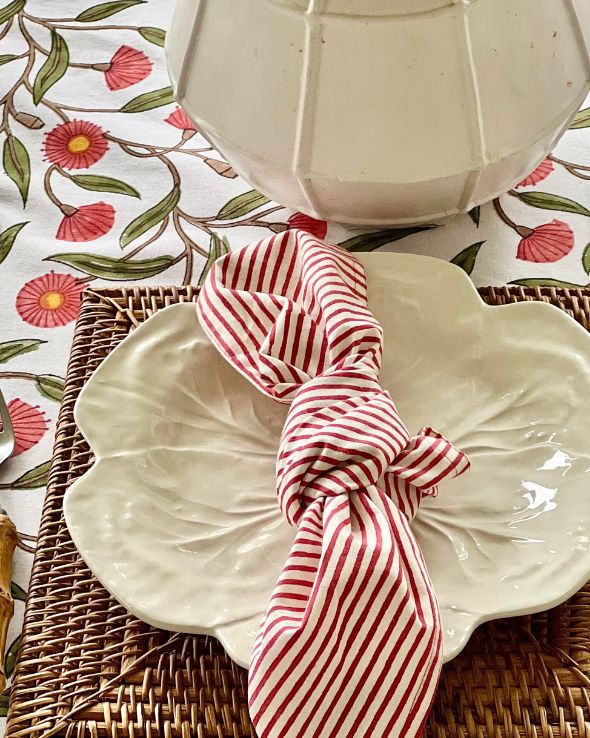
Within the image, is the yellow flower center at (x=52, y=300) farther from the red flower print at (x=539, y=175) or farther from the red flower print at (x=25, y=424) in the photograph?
the red flower print at (x=539, y=175)

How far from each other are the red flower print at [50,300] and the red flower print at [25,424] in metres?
0.06

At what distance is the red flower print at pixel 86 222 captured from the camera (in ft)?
2.12

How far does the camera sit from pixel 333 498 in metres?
0.36

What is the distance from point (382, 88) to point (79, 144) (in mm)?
342

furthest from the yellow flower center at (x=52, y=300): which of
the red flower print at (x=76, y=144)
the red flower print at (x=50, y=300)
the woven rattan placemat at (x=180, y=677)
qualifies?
the woven rattan placemat at (x=180, y=677)

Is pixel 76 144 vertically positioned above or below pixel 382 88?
below

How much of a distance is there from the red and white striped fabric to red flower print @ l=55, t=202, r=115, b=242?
0.20 m

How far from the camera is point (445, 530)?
40cm

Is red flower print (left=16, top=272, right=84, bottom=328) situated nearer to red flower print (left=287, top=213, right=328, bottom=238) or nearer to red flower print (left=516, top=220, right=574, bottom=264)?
red flower print (left=287, top=213, right=328, bottom=238)

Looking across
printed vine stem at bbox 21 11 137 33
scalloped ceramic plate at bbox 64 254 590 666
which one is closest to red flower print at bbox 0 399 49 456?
scalloped ceramic plate at bbox 64 254 590 666

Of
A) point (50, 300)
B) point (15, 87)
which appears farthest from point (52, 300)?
point (15, 87)

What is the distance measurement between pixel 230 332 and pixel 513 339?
133 millimetres

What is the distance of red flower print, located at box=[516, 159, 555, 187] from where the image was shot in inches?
25.1

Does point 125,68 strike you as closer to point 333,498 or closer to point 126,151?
point 126,151
